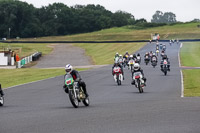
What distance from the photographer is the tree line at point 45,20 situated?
151000 millimetres

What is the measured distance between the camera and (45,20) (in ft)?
566

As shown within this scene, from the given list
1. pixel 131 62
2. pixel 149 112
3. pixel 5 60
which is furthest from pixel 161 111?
pixel 5 60

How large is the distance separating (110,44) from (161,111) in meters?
83.3

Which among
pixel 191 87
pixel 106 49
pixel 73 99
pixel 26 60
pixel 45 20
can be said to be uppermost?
pixel 45 20

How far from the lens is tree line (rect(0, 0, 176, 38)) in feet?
495

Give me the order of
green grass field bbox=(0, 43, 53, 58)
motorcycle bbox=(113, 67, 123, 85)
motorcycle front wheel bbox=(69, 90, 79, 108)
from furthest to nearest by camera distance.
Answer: green grass field bbox=(0, 43, 53, 58)
motorcycle bbox=(113, 67, 123, 85)
motorcycle front wheel bbox=(69, 90, 79, 108)

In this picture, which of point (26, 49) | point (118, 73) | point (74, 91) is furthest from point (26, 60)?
point (74, 91)

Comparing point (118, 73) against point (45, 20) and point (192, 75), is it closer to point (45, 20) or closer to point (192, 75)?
point (192, 75)

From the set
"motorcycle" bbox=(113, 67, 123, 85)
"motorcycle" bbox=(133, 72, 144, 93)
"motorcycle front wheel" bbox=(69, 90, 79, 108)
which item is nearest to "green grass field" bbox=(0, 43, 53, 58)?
"motorcycle" bbox=(113, 67, 123, 85)

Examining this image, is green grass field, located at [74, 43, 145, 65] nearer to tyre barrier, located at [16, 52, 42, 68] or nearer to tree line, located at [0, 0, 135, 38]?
tyre barrier, located at [16, 52, 42, 68]

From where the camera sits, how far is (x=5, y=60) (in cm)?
6300

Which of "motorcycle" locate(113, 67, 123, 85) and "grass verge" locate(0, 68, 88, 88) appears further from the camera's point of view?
"grass verge" locate(0, 68, 88, 88)

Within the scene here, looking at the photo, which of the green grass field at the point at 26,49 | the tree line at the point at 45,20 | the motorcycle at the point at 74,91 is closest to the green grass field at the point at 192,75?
the motorcycle at the point at 74,91

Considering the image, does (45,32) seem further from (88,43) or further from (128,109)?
(128,109)
